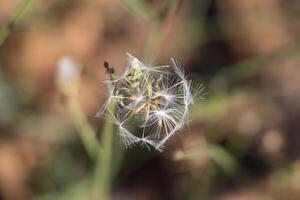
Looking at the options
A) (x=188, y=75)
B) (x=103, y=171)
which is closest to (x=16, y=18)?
(x=103, y=171)

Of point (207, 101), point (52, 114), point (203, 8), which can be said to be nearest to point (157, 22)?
point (207, 101)

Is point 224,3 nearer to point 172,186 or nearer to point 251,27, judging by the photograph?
point 251,27

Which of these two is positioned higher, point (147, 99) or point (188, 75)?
point (188, 75)

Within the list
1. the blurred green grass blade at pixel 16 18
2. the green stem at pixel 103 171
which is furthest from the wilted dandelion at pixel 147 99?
the blurred green grass blade at pixel 16 18

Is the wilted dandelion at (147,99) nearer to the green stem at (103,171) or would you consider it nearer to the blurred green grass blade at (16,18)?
the green stem at (103,171)

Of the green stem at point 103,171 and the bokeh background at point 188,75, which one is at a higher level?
the bokeh background at point 188,75

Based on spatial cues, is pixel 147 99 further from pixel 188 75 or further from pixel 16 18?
pixel 188 75
